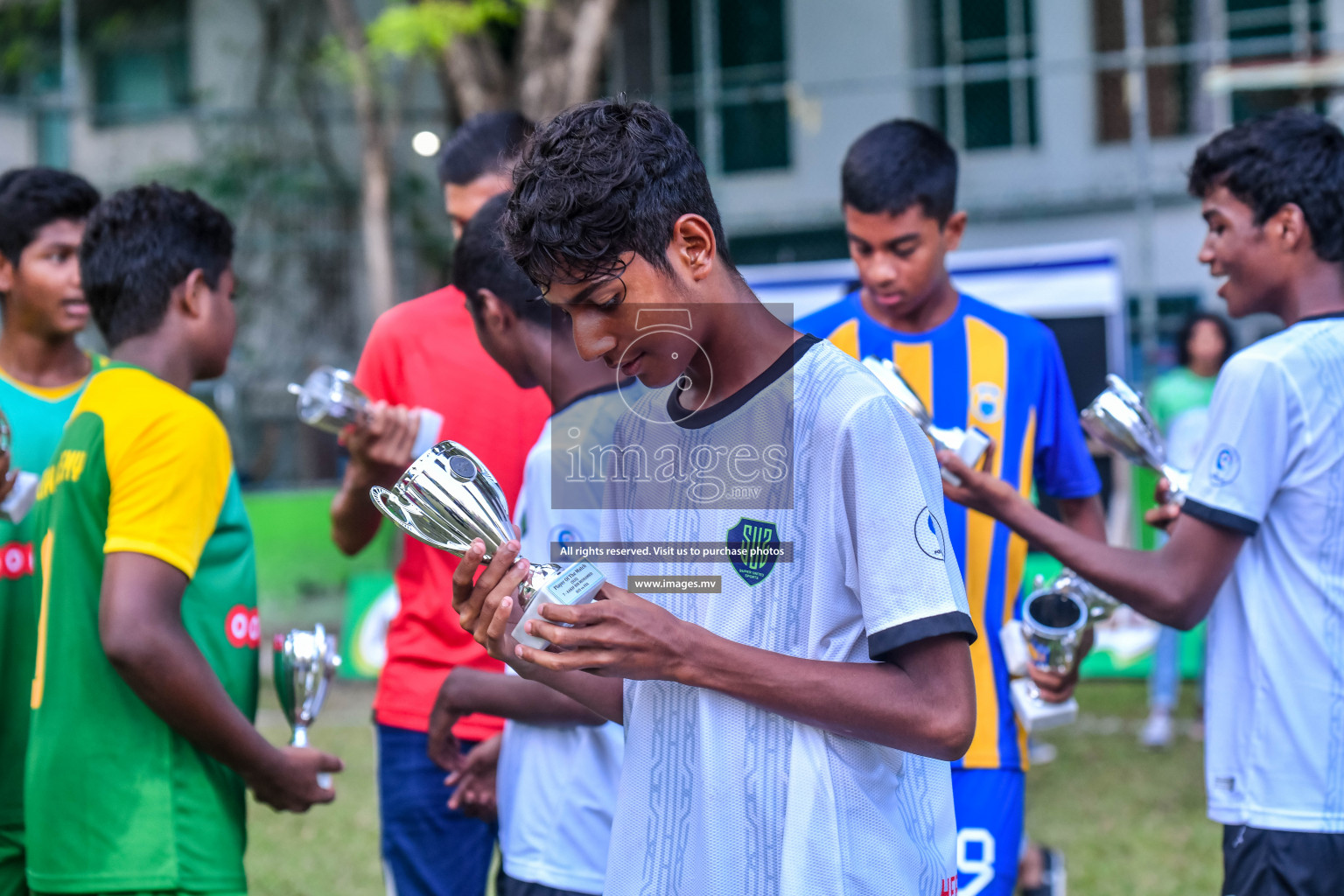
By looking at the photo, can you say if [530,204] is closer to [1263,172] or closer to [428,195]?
[1263,172]

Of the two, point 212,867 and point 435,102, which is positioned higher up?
point 435,102

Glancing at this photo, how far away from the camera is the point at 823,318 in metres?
3.41

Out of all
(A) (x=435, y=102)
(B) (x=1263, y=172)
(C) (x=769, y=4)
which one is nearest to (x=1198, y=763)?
(B) (x=1263, y=172)

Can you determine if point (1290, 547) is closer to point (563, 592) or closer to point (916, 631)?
point (916, 631)

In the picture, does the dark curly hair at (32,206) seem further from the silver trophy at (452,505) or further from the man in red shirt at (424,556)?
the silver trophy at (452,505)

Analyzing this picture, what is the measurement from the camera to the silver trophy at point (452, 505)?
1.80 metres

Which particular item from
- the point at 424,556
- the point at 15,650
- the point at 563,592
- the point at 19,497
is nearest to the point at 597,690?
the point at 563,592

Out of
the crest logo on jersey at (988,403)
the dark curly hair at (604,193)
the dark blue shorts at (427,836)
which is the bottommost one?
the dark blue shorts at (427,836)

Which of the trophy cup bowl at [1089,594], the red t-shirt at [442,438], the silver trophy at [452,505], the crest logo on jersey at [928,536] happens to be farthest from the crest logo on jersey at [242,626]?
the trophy cup bowl at [1089,594]

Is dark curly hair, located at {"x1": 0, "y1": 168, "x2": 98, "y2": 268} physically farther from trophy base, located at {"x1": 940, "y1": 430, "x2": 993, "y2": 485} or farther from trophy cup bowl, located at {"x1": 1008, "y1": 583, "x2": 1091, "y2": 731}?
trophy cup bowl, located at {"x1": 1008, "y1": 583, "x2": 1091, "y2": 731}

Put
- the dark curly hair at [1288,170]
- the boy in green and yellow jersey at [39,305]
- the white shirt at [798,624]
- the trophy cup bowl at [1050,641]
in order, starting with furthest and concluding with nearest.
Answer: the boy in green and yellow jersey at [39,305]
the trophy cup bowl at [1050,641]
the dark curly hair at [1288,170]
the white shirt at [798,624]

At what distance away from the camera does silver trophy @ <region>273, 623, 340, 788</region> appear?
2967 mm

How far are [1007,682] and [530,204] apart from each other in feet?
6.11

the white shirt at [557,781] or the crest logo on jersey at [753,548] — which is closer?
the crest logo on jersey at [753,548]
